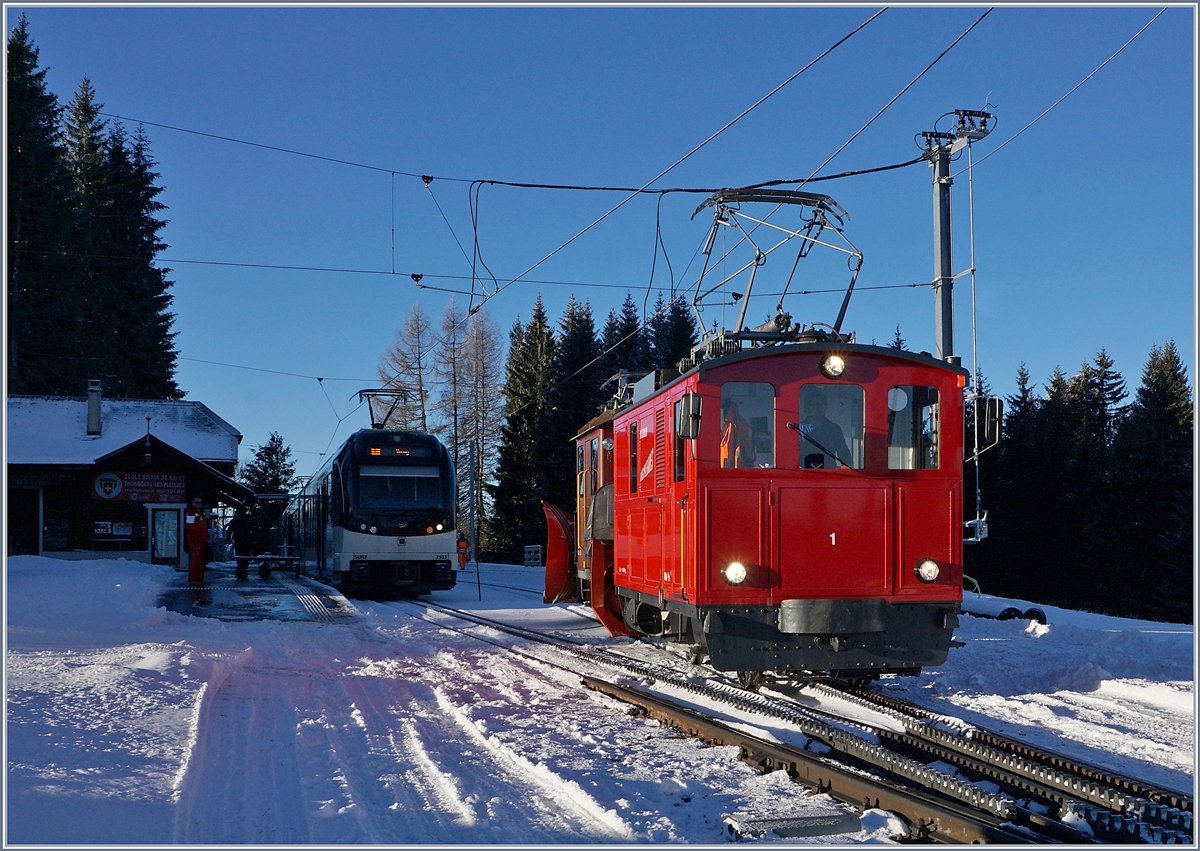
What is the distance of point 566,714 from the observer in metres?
8.20

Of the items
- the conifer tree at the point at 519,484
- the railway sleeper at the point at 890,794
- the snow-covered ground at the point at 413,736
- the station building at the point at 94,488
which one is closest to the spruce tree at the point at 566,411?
Answer: the conifer tree at the point at 519,484

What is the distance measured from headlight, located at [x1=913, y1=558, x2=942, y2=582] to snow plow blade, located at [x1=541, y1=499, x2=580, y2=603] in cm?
727

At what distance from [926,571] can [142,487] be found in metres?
27.8

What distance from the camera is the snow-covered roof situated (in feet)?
99.2

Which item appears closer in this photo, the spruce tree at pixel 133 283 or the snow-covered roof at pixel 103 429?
the snow-covered roof at pixel 103 429

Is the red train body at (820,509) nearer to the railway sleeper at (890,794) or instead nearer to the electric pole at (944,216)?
the railway sleeper at (890,794)

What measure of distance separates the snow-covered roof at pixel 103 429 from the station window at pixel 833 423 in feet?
88.0

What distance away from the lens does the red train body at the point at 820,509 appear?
27.1 feet

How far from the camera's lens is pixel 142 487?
3056 cm

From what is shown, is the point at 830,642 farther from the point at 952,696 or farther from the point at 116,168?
the point at 116,168

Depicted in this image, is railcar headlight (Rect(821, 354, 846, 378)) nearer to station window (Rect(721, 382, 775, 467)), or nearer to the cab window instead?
station window (Rect(721, 382, 775, 467))

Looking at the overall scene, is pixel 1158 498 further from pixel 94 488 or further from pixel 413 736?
pixel 413 736

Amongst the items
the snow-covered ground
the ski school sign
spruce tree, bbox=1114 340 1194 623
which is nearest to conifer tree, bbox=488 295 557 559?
the ski school sign

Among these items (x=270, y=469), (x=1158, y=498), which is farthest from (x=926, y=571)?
(x=270, y=469)
